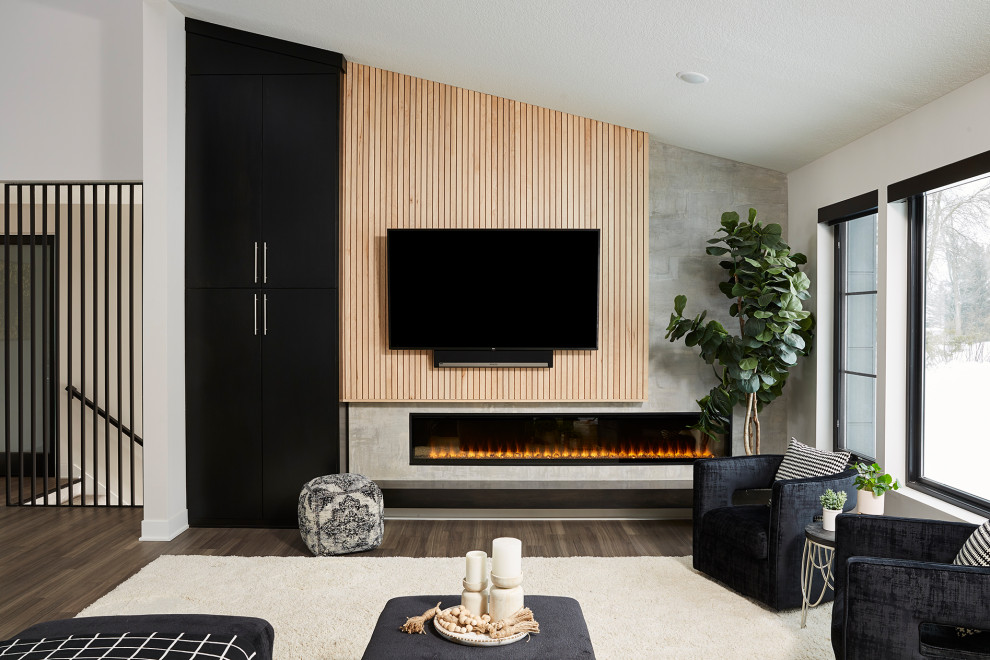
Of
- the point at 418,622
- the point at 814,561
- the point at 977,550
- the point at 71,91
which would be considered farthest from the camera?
the point at 71,91

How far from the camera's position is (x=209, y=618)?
2.23 m

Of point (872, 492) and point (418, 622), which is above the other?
point (872, 492)

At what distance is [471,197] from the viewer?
4.96 meters

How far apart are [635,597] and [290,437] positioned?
2.52 m

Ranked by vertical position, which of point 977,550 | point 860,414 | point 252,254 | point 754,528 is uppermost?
point 252,254

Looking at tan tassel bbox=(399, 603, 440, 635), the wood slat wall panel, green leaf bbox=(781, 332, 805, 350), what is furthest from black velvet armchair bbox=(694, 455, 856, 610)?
tan tassel bbox=(399, 603, 440, 635)

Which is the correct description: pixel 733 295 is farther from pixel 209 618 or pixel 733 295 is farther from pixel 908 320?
pixel 209 618

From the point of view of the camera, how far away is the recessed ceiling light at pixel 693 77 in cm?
382

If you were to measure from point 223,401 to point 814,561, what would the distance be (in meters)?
3.68

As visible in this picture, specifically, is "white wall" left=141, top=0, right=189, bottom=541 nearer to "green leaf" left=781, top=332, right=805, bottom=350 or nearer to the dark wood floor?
the dark wood floor

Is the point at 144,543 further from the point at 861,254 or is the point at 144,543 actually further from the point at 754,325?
the point at 861,254

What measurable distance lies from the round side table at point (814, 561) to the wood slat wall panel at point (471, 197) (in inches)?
73.4

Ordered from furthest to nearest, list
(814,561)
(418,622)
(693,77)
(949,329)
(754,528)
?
(693,77) → (949,329) → (754,528) → (814,561) → (418,622)

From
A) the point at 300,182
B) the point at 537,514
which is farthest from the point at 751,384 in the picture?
the point at 300,182
